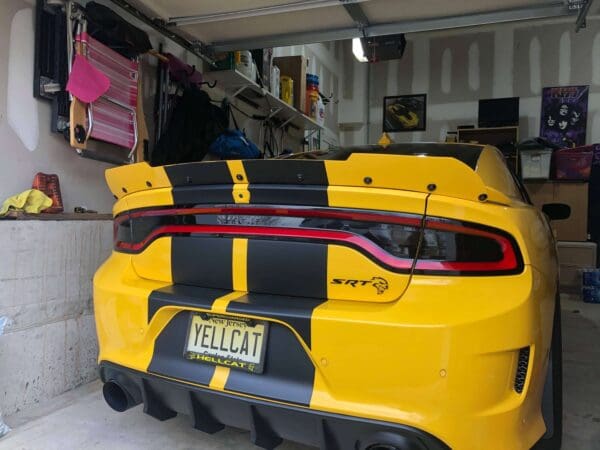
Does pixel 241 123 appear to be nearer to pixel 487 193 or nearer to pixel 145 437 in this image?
pixel 145 437

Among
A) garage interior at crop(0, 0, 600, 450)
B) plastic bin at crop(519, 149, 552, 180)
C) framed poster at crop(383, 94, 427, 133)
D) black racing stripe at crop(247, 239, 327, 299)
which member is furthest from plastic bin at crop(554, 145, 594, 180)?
black racing stripe at crop(247, 239, 327, 299)

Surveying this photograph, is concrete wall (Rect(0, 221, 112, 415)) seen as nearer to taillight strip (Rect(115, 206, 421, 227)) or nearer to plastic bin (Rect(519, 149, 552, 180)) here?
taillight strip (Rect(115, 206, 421, 227))

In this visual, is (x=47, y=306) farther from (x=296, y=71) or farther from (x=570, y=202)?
(x=570, y=202)

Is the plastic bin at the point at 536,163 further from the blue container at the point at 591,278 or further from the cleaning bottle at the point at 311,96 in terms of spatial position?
the cleaning bottle at the point at 311,96

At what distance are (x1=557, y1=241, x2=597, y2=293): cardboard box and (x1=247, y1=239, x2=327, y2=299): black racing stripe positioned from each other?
601 centimetres

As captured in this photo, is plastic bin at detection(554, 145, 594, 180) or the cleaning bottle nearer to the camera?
the cleaning bottle

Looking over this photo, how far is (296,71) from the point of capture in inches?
215

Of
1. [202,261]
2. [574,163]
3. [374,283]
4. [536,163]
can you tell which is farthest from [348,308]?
[574,163]

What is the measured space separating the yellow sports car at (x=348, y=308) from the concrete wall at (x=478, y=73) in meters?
7.97

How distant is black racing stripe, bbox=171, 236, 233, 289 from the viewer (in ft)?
4.65

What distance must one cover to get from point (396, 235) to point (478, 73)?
338 inches

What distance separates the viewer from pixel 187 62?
3.78m

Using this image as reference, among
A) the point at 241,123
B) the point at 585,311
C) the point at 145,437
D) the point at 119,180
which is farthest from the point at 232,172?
the point at 585,311

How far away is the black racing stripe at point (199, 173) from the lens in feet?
4.65
